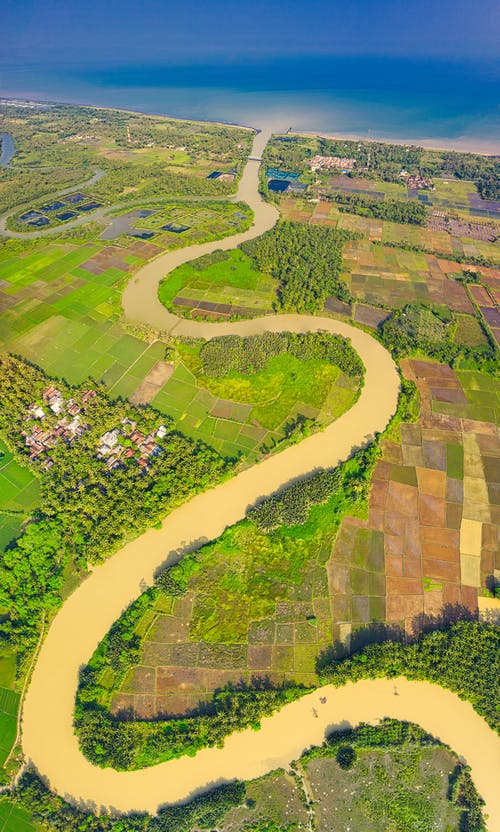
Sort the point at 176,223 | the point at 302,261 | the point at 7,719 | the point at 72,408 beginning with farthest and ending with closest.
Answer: the point at 176,223 → the point at 302,261 → the point at 72,408 → the point at 7,719

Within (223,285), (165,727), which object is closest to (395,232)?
(223,285)

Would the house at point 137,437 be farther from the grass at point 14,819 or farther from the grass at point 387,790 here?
the grass at point 387,790

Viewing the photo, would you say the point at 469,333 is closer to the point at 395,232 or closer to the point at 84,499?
the point at 395,232

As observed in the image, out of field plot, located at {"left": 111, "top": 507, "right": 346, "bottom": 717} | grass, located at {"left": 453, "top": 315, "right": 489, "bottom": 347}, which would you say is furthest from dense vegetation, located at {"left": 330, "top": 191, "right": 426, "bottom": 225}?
field plot, located at {"left": 111, "top": 507, "right": 346, "bottom": 717}

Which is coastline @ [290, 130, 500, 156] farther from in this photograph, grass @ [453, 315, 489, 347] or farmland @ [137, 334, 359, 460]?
farmland @ [137, 334, 359, 460]

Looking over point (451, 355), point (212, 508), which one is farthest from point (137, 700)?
point (451, 355)

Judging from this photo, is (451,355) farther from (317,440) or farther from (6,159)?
(6,159)

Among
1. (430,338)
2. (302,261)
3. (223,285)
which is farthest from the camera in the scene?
(302,261)
